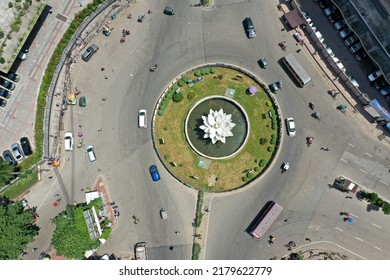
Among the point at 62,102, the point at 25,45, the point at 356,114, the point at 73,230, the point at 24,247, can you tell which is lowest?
the point at 24,247

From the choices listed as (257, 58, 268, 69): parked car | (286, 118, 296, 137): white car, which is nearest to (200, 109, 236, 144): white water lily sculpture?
(286, 118, 296, 137): white car

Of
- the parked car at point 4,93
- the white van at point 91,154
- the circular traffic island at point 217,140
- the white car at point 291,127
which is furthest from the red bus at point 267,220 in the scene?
the parked car at point 4,93

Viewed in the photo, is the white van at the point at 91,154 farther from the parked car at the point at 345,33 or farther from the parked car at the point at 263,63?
the parked car at the point at 345,33

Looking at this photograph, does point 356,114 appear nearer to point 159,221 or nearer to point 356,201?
point 356,201

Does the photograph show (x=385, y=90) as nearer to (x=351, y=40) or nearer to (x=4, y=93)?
(x=351, y=40)
